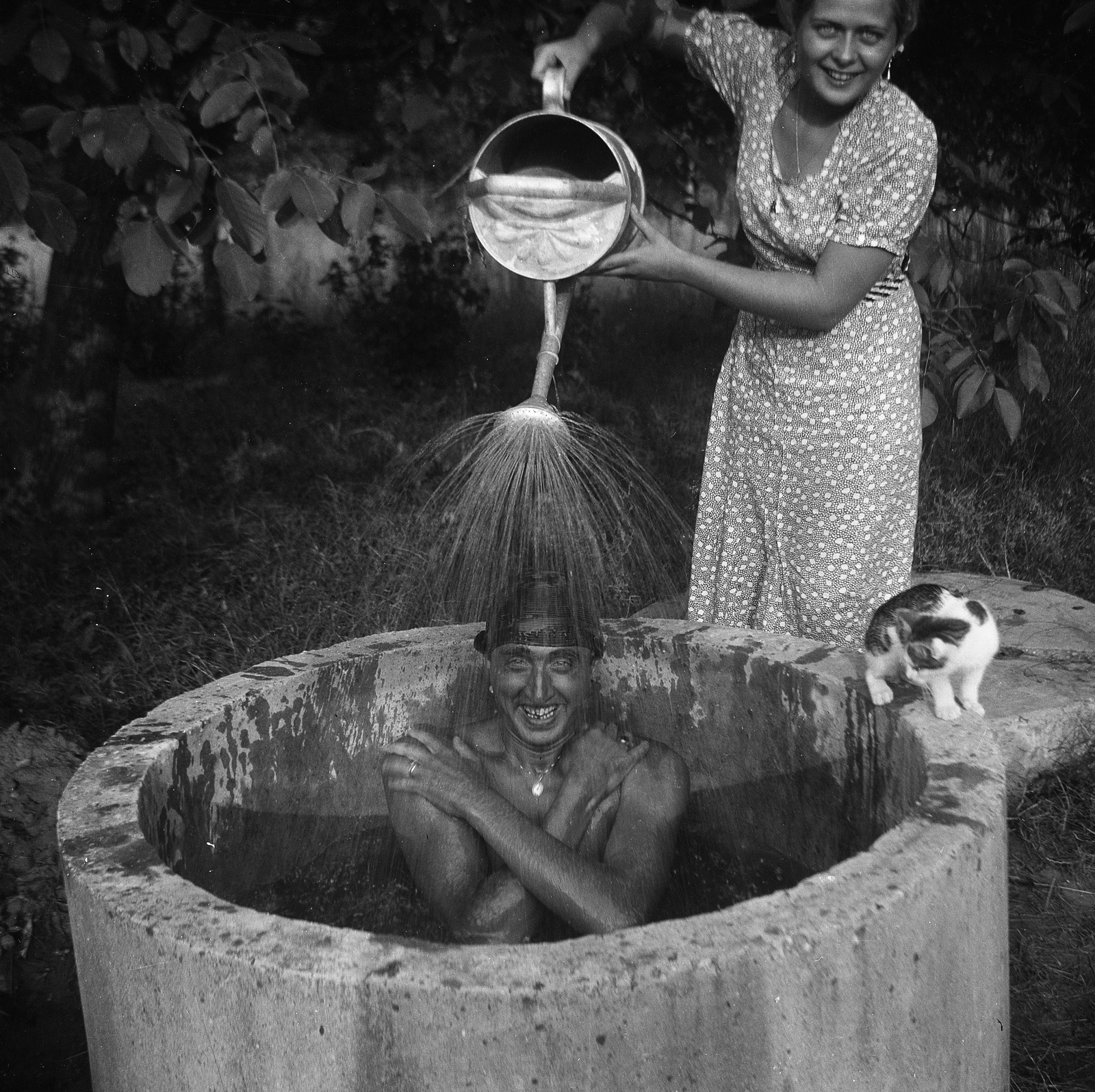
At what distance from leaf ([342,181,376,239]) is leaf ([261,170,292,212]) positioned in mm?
136

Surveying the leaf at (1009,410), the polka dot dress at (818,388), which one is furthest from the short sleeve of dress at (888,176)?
the leaf at (1009,410)

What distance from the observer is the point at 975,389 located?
3.45 metres

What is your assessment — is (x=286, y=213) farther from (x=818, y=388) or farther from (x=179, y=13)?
(x=818, y=388)

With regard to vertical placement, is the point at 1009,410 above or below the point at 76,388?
below

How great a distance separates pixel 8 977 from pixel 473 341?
5.11 meters

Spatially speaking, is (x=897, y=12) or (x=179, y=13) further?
(x=179, y=13)

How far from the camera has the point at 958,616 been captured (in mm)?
2090

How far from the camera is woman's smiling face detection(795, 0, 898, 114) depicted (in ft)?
7.10

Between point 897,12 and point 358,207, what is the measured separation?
106cm

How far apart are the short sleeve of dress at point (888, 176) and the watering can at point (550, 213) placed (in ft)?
1.36

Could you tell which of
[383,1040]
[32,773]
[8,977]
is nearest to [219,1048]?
[383,1040]

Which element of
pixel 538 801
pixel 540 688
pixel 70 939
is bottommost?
pixel 70 939

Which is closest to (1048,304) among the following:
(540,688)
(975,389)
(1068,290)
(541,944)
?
(1068,290)

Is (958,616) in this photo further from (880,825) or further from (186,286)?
(186,286)
